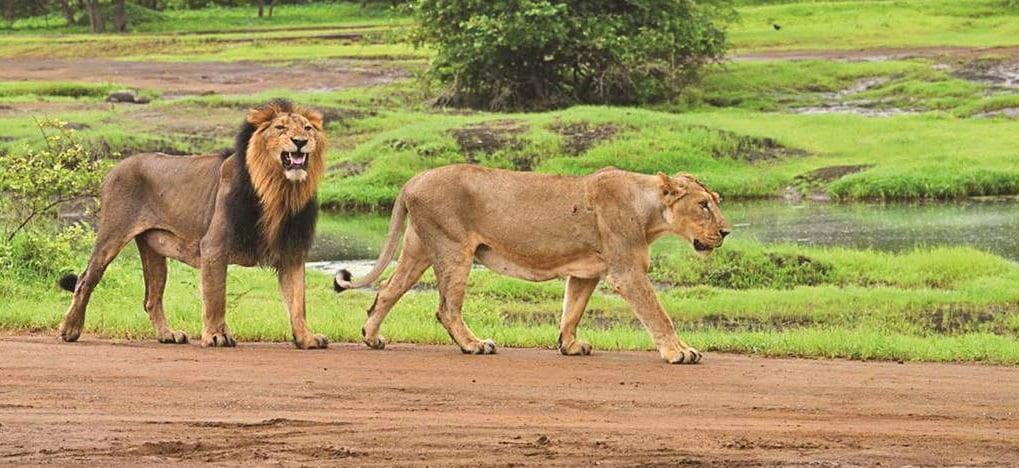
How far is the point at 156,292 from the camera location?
12.0 m

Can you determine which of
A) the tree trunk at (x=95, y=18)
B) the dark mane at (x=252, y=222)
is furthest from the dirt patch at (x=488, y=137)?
the tree trunk at (x=95, y=18)

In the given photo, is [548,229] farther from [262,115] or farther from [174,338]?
[174,338]

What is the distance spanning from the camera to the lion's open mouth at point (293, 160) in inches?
440

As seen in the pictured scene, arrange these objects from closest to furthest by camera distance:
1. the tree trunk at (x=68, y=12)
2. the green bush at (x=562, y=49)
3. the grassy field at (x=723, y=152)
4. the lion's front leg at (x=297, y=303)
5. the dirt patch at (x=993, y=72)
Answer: the lion's front leg at (x=297, y=303), the grassy field at (x=723, y=152), the green bush at (x=562, y=49), the dirt patch at (x=993, y=72), the tree trunk at (x=68, y=12)

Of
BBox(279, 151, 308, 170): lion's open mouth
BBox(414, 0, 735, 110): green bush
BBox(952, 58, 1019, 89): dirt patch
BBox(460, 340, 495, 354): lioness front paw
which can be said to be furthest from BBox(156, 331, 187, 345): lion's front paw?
BBox(952, 58, 1019, 89): dirt patch

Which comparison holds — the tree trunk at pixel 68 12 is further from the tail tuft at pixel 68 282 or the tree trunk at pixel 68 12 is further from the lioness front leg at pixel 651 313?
the lioness front leg at pixel 651 313

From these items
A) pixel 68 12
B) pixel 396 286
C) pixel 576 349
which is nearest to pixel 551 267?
pixel 576 349

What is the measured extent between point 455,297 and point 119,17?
53369 mm

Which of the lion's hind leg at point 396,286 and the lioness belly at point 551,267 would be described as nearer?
the lioness belly at point 551,267

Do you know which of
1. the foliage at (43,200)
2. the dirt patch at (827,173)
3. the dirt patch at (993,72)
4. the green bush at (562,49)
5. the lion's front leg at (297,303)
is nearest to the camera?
the lion's front leg at (297,303)

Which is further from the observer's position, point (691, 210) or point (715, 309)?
point (715, 309)

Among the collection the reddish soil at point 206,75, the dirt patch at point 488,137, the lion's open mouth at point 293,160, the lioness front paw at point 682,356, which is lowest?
the reddish soil at point 206,75

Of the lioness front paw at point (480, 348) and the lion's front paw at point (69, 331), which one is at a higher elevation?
the lioness front paw at point (480, 348)

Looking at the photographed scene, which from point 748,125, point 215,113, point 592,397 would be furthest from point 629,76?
point 592,397
